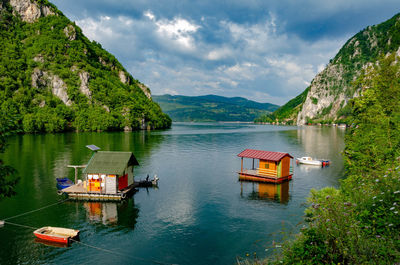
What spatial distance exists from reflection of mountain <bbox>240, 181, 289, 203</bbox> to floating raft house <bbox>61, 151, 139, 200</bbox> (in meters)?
20.2

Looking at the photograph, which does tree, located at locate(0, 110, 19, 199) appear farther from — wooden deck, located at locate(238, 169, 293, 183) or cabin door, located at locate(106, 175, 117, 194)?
wooden deck, located at locate(238, 169, 293, 183)

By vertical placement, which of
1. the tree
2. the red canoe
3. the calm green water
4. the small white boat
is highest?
the tree

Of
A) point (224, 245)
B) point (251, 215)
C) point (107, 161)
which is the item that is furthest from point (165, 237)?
point (107, 161)

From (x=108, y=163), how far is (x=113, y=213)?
8.46 m

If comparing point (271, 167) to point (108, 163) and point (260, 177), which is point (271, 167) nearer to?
point (260, 177)

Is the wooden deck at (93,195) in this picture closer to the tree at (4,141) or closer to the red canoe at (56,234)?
the red canoe at (56,234)

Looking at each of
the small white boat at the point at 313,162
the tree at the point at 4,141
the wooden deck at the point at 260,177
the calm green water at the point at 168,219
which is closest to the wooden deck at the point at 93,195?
the calm green water at the point at 168,219

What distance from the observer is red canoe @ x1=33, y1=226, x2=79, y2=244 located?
2694 centimetres

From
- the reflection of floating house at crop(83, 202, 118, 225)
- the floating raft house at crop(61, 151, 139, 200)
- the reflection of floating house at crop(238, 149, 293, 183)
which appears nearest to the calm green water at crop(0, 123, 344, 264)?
the reflection of floating house at crop(83, 202, 118, 225)

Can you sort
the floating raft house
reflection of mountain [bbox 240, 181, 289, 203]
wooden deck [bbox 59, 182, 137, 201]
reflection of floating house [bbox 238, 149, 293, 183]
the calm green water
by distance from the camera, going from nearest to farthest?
the calm green water
the floating raft house
wooden deck [bbox 59, 182, 137, 201]
reflection of mountain [bbox 240, 181, 289, 203]
reflection of floating house [bbox 238, 149, 293, 183]

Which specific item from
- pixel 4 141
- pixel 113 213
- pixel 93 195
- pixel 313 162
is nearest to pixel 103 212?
pixel 113 213

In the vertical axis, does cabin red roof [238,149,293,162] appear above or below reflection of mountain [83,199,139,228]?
above

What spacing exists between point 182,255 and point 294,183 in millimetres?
35333

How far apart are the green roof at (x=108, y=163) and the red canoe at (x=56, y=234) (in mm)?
13501
